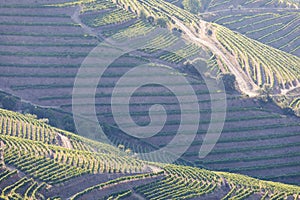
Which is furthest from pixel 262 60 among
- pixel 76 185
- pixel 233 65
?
pixel 76 185

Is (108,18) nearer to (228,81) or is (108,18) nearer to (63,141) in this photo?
(228,81)

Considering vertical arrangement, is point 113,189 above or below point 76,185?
below

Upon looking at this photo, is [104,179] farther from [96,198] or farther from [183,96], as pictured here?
[183,96]

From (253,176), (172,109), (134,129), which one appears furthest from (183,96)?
(253,176)

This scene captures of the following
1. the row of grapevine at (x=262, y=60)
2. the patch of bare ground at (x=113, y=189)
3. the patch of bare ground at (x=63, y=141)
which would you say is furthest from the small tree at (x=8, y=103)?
the row of grapevine at (x=262, y=60)

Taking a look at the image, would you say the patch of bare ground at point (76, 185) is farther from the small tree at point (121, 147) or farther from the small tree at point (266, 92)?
the small tree at point (266, 92)

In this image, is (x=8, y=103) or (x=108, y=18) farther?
(x=108, y=18)

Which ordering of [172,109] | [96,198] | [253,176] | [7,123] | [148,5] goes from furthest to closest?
[148,5] → [172,109] → [253,176] → [7,123] → [96,198]

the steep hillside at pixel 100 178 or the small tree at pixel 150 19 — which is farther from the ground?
the small tree at pixel 150 19

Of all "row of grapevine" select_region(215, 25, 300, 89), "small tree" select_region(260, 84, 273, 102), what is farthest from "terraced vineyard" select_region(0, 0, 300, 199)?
"small tree" select_region(260, 84, 273, 102)
